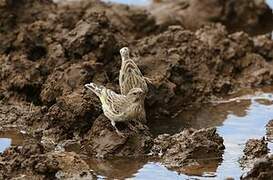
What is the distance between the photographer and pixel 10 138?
10.7 metres

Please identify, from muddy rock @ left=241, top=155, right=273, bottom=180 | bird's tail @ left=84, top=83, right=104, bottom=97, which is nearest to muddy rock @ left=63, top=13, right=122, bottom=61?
bird's tail @ left=84, top=83, right=104, bottom=97

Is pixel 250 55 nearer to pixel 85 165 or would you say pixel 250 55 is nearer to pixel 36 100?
pixel 36 100

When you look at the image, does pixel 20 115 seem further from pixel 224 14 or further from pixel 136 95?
pixel 224 14

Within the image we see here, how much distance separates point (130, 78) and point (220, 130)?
1.27 meters

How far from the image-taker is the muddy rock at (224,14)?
16.6 metres

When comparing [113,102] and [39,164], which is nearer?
[39,164]

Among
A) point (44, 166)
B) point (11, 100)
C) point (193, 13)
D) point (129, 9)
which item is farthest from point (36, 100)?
point (193, 13)

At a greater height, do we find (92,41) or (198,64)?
(198,64)

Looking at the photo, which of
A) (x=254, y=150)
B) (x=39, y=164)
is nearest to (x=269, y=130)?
(x=254, y=150)

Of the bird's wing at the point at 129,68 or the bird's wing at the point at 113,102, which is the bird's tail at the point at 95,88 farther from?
the bird's wing at the point at 129,68

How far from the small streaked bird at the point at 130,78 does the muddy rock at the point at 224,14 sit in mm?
5403

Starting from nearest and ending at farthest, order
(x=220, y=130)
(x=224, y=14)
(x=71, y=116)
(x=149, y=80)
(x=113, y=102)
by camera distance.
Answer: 1. (x=113, y=102)
2. (x=71, y=116)
3. (x=220, y=130)
4. (x=149, y=80)
5. (x=224, y=14)

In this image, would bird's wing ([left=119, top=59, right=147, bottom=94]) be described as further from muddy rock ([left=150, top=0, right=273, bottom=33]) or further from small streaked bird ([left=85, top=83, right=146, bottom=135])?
muddy rock ([left=150, top=0, right=273, bottom=33])

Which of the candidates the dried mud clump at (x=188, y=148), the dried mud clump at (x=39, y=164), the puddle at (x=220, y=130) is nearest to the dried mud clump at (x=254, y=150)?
the puddle at (x=220, y=130)
